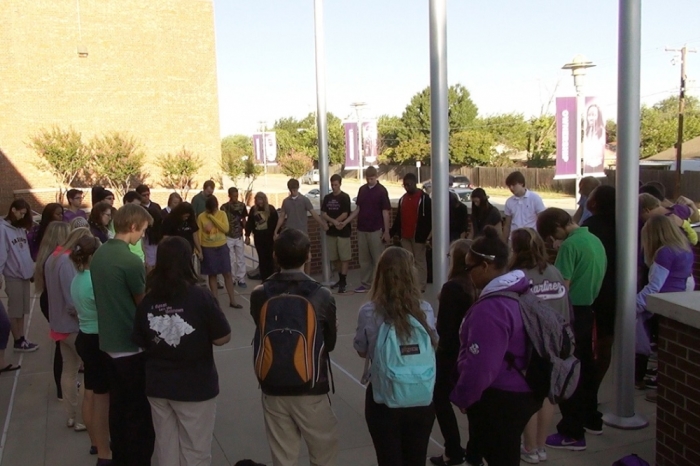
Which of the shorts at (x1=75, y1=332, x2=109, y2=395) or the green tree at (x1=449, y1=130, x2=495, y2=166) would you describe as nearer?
the shorts at (x1=75, y1=332, x2=109, y2=395)

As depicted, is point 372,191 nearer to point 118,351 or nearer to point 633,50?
point 633,50

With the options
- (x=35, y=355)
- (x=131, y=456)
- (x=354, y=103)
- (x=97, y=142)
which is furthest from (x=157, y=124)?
(x=131, y=456)

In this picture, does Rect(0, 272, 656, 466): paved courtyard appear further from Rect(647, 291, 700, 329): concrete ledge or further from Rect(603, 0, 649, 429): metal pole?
Rect(647, 291, 700, 329): concrete ledge

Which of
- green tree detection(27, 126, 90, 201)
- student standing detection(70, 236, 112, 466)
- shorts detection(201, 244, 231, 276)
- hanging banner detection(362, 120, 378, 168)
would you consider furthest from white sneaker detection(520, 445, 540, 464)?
hanging banner detection(362, 120, 378, 168)

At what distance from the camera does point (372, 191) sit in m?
10.3

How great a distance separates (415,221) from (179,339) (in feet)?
21.6

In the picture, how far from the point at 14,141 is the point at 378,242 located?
27.1 m

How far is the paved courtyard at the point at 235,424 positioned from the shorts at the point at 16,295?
1.72ft

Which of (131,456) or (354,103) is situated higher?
(354,103)

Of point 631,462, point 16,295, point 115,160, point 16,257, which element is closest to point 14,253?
point 16,257

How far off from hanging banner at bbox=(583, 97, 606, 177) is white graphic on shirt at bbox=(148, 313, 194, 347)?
652 inches

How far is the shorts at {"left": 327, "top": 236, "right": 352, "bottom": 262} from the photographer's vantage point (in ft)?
35.3

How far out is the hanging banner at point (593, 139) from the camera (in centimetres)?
1850

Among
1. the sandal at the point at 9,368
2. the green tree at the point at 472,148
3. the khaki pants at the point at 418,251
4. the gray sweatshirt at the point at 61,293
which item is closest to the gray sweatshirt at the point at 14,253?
the sandal at the point at 9,368
